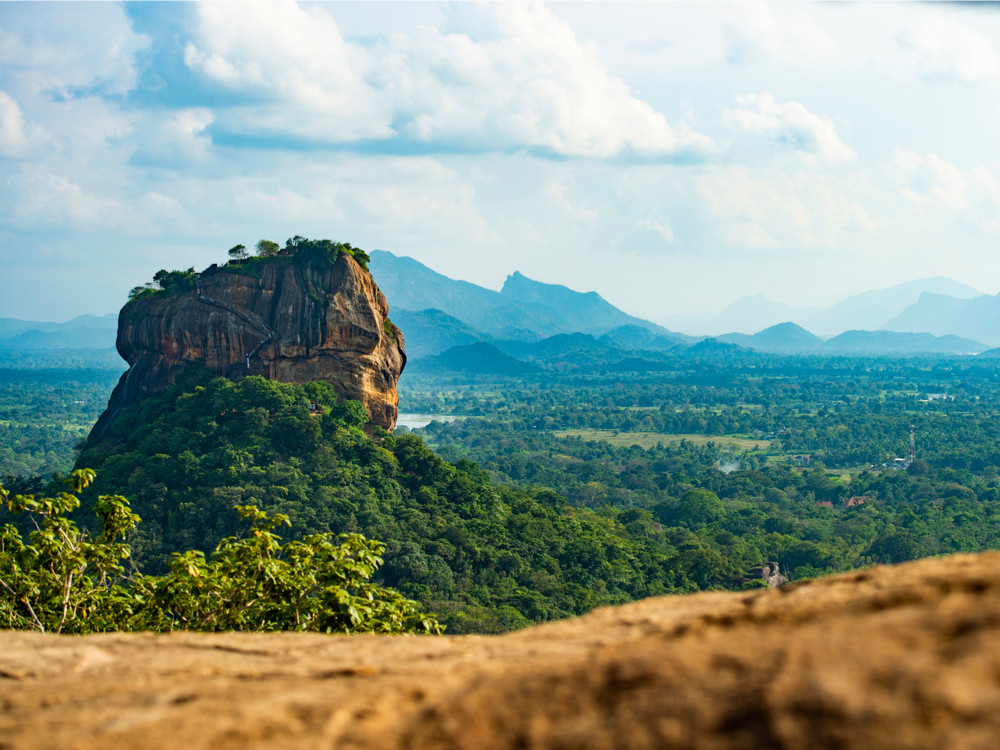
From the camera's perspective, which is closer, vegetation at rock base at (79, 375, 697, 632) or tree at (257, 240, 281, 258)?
vegetation at rock base at (79, 375, 697, 632)

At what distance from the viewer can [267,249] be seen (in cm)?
3578

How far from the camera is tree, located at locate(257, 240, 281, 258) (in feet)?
117

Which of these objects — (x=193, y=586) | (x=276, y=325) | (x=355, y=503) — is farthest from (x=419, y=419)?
(x=193, y=586)

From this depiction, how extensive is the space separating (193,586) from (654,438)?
84.5 metres

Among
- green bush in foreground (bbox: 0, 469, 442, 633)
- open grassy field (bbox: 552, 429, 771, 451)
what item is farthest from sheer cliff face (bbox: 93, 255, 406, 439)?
open grassy field (bbox: 552, 429, 771, 451)

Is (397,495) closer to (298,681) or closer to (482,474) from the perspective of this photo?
(482,474)

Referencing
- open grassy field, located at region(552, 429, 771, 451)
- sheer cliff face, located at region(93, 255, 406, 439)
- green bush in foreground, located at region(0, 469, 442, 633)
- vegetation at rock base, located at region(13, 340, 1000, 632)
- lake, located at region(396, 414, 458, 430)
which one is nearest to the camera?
green bush in foreground, located at region(0, 469, 442, 633)

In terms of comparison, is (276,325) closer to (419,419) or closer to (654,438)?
(654,438)

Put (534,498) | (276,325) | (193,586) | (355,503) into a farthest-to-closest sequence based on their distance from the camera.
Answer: (534,498)
(276,325)
(355,503)
(193,586)

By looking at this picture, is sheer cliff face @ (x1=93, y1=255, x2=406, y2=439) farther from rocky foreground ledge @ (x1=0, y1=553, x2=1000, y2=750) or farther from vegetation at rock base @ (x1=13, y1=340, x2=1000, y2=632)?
rocky foreground ledge @ (x1=0, y1=553, x2=1000, y2=750)

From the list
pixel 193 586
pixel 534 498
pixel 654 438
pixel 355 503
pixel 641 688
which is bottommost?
pixel 654 438

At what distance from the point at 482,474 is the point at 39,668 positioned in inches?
1283

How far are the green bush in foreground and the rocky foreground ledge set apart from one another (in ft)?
12.5

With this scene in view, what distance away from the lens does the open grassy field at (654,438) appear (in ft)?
278
